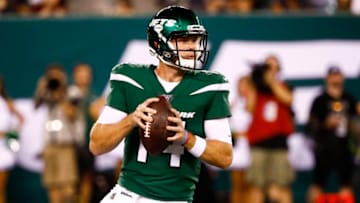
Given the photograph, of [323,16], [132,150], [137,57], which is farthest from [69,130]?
[132,150]

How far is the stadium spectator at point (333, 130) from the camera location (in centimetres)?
1148

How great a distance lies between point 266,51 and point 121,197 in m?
7.12

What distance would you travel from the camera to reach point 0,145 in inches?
447

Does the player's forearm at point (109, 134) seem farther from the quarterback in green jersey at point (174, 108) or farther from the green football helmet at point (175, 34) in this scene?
the green football helmet at point (175, 34)

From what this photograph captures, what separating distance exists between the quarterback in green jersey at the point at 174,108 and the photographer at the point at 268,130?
5798 millimetres

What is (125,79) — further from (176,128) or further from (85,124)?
(85,124)

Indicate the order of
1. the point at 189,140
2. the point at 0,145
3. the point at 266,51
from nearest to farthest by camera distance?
the point at 189,140
the point at 0,145
the point at 266,51

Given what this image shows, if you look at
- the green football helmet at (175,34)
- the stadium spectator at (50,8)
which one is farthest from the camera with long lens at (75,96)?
the green football helmet at (175,34)

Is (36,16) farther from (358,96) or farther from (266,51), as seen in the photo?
(358,96)

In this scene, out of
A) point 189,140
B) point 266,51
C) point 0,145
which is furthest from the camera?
point 266,51

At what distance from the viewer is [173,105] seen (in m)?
5.41

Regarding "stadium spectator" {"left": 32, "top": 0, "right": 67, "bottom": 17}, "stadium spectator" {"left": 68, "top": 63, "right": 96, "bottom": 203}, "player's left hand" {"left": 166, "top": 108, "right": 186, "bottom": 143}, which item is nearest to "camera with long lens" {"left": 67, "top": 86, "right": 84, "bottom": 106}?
"stadium spectator" {"left": 68, "top": 63, "right": 96, "bottom": 203}

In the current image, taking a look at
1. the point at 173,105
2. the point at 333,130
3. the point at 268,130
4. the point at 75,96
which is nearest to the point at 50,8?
the point at 75,96

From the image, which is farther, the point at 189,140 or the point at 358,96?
the point at 358,96
